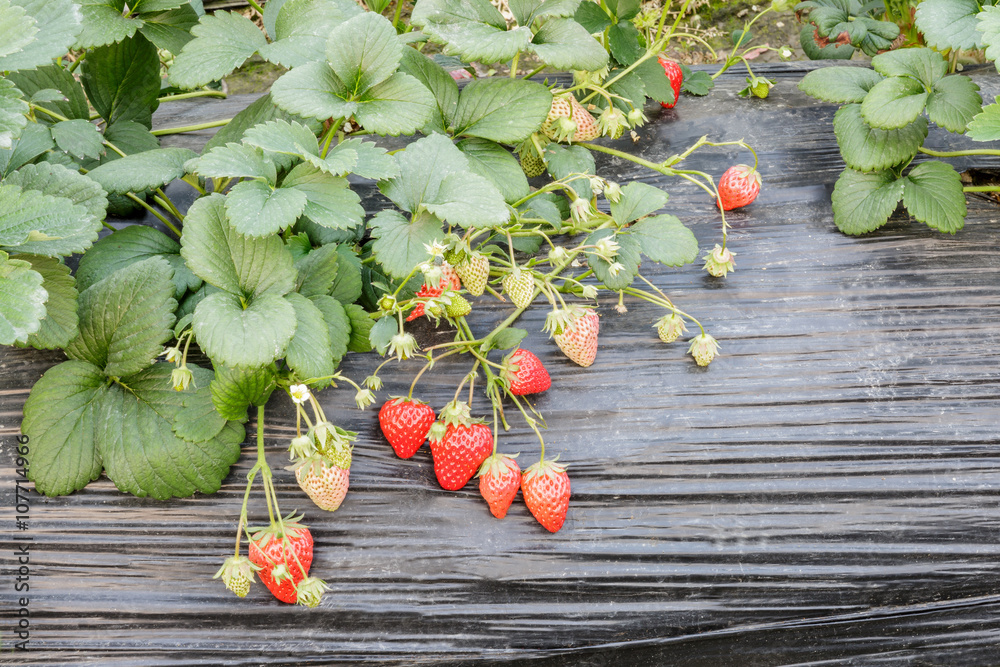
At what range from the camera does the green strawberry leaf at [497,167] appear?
3.32 feet

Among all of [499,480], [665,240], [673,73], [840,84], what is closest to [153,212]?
[499,480]

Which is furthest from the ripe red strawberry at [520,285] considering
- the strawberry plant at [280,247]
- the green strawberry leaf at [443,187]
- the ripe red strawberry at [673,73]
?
the ripe red strawberry at [673,73]

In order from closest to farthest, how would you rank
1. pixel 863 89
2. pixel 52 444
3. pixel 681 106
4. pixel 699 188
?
pixel 52 444
pixel 863 89
pixel 699 188
pixel 681 106

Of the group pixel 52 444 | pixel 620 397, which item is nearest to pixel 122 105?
pixel 52 444

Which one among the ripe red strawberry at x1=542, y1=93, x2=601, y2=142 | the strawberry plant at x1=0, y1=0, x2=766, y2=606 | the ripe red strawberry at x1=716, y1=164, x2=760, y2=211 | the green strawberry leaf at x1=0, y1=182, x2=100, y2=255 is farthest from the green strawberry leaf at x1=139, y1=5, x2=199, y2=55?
the ripe red strawberry at x1=716, y1=164, x2=760, y2=211

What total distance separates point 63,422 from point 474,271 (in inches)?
22.8

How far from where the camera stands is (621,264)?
3.15ft

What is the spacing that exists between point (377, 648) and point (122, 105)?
0.92 meters

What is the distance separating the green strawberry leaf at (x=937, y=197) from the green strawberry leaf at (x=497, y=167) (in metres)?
0.64

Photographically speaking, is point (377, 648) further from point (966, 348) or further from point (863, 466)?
point (966, 348)

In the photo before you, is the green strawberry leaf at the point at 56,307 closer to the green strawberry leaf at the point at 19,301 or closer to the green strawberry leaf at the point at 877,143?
the green strawberry leaf at the point at 19,301

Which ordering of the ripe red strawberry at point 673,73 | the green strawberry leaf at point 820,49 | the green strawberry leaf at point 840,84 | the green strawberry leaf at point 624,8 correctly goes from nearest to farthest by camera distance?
the green strawberry leaf at point 840,84
the green strawberry leaf at point 624,8
the ripe red strawberry at point 673,73
the green strawberry leaf at point 820,49

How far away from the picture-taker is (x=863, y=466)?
1.01 m

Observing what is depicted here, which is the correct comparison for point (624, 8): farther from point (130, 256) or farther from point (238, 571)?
point (238, 571)
